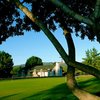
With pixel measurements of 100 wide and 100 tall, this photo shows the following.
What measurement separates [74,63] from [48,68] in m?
166

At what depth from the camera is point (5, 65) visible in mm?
146000

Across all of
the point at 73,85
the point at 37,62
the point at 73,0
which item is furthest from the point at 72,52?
the point at 37,62

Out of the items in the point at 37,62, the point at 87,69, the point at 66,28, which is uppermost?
the point at 37,62

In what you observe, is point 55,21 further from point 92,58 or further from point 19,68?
point 19,68

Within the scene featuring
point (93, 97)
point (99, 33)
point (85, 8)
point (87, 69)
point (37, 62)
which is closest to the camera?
point (99, 33)

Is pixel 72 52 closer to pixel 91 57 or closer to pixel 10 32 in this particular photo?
pixel 10 32

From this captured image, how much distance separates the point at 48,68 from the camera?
7042 inches

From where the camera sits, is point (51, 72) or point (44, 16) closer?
point (44, 16)

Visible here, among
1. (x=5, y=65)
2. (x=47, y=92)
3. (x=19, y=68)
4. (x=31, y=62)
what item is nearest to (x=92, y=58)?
(x=47, y=92)

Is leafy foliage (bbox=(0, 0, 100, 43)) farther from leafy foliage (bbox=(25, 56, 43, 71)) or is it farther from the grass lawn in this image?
leafy foliage (bbox=(25, 56, 43, 71))

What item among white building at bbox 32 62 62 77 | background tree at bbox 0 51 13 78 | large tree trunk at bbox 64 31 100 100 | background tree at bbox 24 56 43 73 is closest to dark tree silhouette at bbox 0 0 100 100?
large tree trunk at bbox 64 31 100 100

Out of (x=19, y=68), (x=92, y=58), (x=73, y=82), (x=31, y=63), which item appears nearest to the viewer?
(x=73, y=82)

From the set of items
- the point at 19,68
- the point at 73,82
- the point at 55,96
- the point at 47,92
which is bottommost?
the point at 55,96

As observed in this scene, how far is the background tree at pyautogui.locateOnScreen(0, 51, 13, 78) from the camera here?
14125cm
